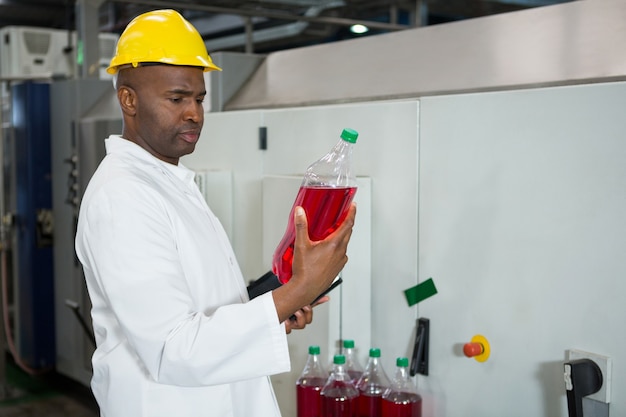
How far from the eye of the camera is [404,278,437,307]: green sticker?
174cm

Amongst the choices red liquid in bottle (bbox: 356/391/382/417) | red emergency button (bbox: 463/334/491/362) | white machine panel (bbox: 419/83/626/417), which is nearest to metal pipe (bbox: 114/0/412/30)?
white machine panel (bbox: 419/83/626/417)

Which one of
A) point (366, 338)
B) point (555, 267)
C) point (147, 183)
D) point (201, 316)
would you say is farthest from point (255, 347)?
point (366, 338)

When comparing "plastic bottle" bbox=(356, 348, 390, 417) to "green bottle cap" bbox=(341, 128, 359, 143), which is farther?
"plastic bottle" bbox=(356, 348, 390, 417)

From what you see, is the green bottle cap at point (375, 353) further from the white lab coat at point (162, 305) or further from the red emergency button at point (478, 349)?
the white lab coat at point (162, 305)

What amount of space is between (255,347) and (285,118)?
45.8 inches

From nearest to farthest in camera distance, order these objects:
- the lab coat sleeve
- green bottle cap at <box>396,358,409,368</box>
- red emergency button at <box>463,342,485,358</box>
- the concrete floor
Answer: the lab coat sleeve
red emergency button at <box>463,342,485,358</box>
green bottle cap at <box>396,358,409,368</box>
the concrete floor

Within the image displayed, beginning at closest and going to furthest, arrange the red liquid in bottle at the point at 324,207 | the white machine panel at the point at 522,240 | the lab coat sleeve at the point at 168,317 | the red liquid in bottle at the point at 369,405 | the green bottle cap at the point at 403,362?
1. the lab coat sleeve at the point at 168,317
2. the red liquid in bottle at the point at 324,207
3. the white machine panel at the point at 522,240
4. the green bottle cap at the point at 403,362
5. the red liquid in bottle at the point at 369,405

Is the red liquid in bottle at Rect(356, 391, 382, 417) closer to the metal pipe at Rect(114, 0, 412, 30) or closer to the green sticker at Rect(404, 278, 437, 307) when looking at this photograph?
the green sticker at Rect(404, 278, 437, 307)

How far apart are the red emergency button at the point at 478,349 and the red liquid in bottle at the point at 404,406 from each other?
0.23 m

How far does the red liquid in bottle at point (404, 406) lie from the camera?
1752 mm

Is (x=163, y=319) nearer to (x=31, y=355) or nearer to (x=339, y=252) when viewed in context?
(x=339, y=252)

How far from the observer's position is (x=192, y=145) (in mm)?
1330

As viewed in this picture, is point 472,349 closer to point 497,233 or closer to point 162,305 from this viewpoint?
point 497,233

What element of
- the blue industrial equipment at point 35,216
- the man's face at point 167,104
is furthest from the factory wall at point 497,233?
the blue industrial equipment at point 35,216
